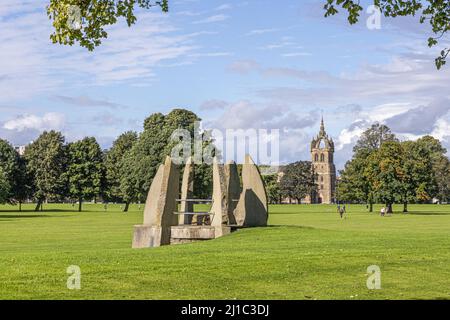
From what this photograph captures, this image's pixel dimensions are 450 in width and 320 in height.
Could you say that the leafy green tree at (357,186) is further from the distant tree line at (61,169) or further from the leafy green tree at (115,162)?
the leafy green tree at (115,162)

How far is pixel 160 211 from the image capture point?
30.7m

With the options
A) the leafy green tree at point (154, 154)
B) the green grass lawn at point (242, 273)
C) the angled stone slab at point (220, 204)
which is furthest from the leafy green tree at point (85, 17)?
the leafy green tree at point (154, 154)

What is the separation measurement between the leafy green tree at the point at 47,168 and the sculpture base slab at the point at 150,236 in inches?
3587

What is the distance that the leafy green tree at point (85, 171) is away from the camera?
117625 mm

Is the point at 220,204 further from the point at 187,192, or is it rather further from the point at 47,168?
the point at 47,168

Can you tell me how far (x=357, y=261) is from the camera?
20.7 m

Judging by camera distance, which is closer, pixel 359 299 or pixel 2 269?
pixel 359 299

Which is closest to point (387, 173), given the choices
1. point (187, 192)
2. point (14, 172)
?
point (14, 172)
